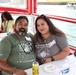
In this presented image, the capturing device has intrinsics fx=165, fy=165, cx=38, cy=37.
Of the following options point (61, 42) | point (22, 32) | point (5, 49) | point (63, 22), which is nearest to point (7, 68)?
point (5, 49)

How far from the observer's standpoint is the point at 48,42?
6.38ft

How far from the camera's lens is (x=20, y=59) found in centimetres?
169

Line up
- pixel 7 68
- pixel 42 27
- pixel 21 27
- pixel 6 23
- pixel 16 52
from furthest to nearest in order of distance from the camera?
pixel 6 23 < pixel 42 27 < pixel 21 27 < pixel 16 52 < pixel 7 68

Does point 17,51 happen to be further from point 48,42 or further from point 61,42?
point 61,42

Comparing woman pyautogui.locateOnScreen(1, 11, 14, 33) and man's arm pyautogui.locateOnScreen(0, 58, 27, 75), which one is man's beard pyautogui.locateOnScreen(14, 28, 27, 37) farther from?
woman pyautogui.locateOnScreen(1, 11, 14, 33)

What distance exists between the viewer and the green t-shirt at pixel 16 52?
1.65 metres

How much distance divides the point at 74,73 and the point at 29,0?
337 centimetres

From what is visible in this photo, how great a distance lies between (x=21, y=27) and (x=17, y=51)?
28 cm

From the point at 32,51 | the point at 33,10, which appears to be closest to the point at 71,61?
the point at 32,51

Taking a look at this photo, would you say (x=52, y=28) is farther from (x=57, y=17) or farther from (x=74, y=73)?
(x=57, y=17)

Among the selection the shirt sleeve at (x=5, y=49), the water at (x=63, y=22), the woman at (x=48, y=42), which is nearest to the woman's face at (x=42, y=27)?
the woman at (x=48, y=42)

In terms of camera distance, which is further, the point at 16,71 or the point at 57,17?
the point at 57,17

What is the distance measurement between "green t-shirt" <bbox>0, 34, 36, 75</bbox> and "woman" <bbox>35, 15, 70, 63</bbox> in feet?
0.69

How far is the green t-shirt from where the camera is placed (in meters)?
1.65
